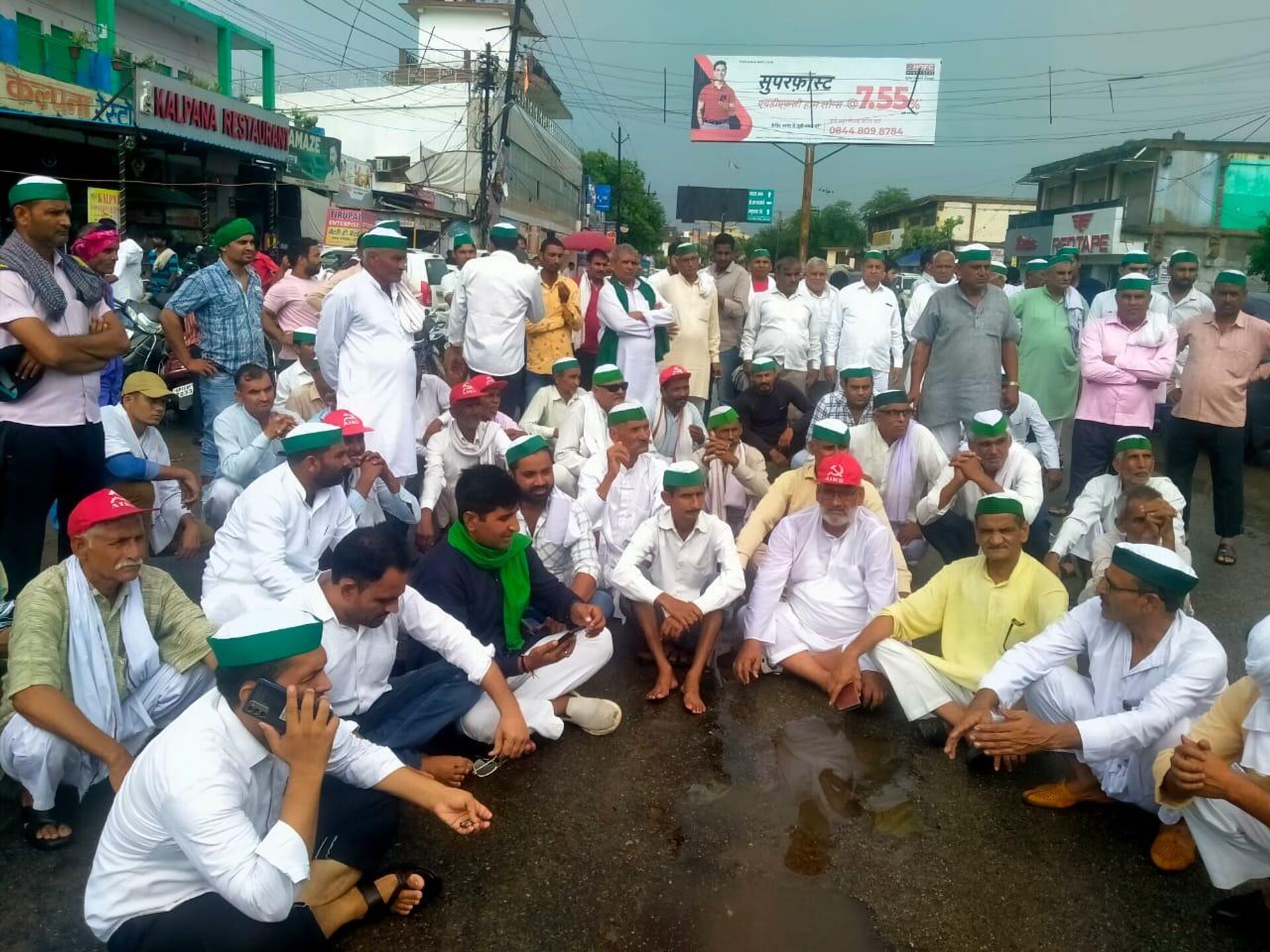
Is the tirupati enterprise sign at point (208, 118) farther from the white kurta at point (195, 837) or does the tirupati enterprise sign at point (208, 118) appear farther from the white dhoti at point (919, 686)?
the white kurta at point (195, 837)

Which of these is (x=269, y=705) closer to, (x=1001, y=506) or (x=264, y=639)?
(x=264, y=639)

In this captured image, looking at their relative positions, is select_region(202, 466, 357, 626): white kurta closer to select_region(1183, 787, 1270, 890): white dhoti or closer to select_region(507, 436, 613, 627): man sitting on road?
select_region(507, 436, 613, 627): man sitting on road

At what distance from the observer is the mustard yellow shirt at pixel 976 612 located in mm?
4020

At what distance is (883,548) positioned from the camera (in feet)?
15.3

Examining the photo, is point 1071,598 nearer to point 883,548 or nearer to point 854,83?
point 883,548

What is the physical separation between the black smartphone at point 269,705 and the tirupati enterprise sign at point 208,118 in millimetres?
16081

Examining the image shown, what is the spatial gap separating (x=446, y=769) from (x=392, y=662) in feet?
1.40

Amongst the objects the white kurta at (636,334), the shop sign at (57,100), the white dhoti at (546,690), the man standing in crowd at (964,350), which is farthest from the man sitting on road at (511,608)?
the shop sign at (57,100)

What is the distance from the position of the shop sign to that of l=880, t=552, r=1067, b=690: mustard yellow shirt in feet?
47.2

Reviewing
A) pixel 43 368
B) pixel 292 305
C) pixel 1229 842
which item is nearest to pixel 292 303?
pixel 292 305

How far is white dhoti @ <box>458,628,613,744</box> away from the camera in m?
3.63

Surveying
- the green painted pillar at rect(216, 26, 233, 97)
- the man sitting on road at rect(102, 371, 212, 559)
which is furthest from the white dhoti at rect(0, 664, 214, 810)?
the green painted pillar at rect(216, 26, 233, 97)

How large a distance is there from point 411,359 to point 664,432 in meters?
1.86

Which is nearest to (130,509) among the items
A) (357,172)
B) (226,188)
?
(226,188)
